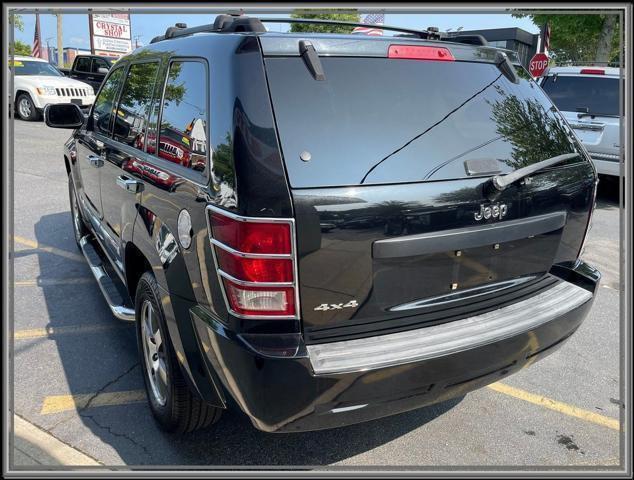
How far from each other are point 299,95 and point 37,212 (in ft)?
19.9

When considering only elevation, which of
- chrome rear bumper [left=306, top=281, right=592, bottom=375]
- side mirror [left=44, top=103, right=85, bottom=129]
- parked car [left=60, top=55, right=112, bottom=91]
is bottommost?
chrome rear bumper [left=306, top=281, right=592, bottom=375]

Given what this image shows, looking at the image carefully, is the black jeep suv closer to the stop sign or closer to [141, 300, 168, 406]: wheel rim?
[141, 300, 168, 406]: wheel rim

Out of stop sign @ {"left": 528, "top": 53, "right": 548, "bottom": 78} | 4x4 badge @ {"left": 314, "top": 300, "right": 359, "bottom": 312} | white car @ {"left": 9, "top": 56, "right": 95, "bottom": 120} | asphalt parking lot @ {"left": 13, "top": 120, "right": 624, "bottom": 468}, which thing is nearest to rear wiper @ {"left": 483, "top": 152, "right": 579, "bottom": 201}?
4x4 badge @ {"left": 314, "top": 300, "right": 359, "bottom": 312}

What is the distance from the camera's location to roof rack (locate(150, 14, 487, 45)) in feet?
7.75

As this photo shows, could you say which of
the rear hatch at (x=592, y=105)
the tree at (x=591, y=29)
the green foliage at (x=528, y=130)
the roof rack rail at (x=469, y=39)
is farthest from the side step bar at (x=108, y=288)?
the tree at (x=591, y=29)

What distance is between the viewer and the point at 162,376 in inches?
111

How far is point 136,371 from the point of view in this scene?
3.43m

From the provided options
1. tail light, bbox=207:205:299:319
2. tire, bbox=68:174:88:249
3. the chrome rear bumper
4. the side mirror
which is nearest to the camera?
tail light, bbox=207:205:299:319

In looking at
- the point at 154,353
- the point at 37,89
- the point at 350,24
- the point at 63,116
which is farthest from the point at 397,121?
the point at 37,89

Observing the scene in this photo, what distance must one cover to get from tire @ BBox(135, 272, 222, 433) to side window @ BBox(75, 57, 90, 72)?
61.8ft

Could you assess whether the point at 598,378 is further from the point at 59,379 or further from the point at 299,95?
the point at 59,379

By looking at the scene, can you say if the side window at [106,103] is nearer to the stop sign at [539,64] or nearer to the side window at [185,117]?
the side window at [185,117]

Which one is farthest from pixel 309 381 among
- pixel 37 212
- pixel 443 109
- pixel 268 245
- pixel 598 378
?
pixel 37 212

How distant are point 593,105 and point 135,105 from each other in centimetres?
771
